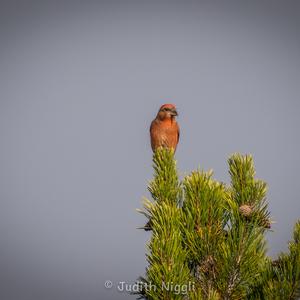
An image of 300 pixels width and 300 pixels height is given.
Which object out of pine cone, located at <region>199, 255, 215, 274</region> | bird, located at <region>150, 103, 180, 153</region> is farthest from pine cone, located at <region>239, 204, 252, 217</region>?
bird, located at <region>150, 103, 180, 153</region>

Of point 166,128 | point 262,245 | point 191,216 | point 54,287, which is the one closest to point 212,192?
point 191,216

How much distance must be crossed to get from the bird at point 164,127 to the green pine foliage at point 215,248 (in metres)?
6.46

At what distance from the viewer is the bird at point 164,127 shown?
10836 mm

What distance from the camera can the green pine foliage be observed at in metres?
3.89

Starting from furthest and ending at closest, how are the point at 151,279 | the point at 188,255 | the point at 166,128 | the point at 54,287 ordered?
the point at 54,287 < the point at 166,128 < the point at 188,255 < the point at 151,279

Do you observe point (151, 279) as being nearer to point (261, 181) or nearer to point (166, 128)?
point (261, 181)

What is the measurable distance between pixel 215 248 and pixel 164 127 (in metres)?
6.88

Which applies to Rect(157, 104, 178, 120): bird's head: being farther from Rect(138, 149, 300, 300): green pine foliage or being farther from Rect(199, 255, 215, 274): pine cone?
Rect(199, 255, 215, 274): pine cone

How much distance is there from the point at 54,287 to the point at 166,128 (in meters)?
186

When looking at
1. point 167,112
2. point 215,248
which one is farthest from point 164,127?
point 215,248

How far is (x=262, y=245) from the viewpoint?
4145mm

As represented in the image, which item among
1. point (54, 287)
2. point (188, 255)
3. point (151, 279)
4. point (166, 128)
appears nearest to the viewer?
point (151, 279)

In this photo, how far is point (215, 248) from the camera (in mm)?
4164

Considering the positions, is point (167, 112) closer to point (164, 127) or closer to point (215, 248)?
point (164, 127)
